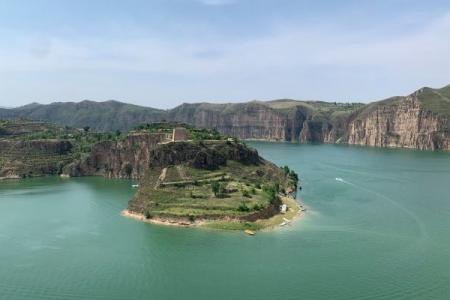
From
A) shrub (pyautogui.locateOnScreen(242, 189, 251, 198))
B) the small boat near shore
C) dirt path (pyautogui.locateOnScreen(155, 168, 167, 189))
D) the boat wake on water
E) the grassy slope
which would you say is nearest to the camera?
the small boat near shore

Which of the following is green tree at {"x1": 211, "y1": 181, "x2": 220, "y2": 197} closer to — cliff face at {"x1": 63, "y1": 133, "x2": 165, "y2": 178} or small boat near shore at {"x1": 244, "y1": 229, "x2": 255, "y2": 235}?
small boat near shore at {"x1": 244, "y1": 229, "x2": 255, "y2": 235}

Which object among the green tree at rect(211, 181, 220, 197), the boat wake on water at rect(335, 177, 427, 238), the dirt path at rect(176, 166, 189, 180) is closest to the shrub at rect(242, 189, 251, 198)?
the green tree at rect(211, 181, 220, 197)

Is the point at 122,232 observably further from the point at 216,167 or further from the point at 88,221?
the point at 216,167

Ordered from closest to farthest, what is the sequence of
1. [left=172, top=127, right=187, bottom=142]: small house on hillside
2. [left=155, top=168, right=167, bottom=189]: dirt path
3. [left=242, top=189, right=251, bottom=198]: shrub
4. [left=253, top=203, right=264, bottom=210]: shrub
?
[left=253, top=203, right=264, bottom=210]: shrub, [left=242, top=189, right=251, bottom=198]: shrub, [left=155, top=168, right=167, bottom=189]: dirt path, [left=172, top=127, right=187, bottom=142]: small house on hillside

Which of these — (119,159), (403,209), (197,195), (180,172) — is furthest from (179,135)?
(403,209)

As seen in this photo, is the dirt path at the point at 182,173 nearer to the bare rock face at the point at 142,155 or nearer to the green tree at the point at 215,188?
the bare rock face at the point at 142,155

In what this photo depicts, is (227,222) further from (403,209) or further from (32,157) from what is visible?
(32,157)

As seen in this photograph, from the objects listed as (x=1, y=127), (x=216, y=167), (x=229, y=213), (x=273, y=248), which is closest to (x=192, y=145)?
(x=216, y=167)

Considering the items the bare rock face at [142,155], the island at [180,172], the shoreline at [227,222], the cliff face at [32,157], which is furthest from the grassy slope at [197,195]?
the cliff face at [32,157]
